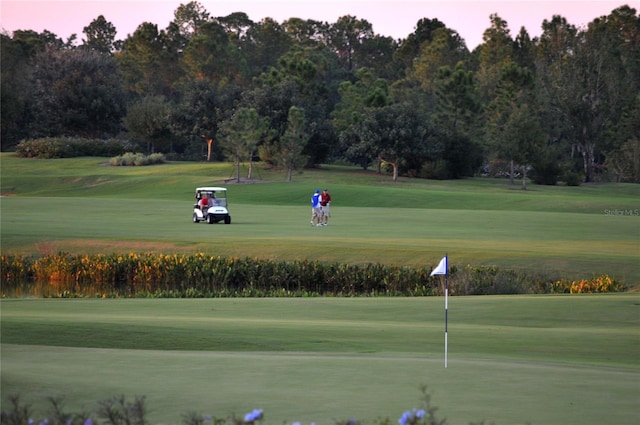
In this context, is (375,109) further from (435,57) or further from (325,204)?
(435,57)

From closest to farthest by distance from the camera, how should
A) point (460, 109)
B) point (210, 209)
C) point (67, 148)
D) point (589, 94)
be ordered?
1. point (210, 209)
2. point (460, 109)
3. point (67, 148)
4. point (589, 94)

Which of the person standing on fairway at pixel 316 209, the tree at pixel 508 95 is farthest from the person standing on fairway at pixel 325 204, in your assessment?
the tree at pixel 508 95

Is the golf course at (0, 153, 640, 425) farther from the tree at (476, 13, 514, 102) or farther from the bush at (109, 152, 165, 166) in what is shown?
the tree at (476, 13, 514, 102)

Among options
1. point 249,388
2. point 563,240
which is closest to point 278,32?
point 563,240

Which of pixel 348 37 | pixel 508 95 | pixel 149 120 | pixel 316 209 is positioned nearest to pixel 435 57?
pixel 348 37

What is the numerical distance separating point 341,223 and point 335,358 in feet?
118

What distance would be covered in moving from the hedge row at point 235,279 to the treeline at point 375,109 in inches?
1811

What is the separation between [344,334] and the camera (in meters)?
17.6

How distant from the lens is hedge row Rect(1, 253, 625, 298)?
30.3m

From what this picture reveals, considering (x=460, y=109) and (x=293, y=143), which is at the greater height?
(x=460, y=109)

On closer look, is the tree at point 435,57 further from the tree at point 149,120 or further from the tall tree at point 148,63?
the tree at point 149,120

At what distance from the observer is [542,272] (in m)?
32.5

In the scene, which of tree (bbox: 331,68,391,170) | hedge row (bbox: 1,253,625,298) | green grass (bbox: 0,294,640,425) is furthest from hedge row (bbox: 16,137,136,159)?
green grass (bbox: 0,294,640,425)

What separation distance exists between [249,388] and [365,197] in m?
59.9
